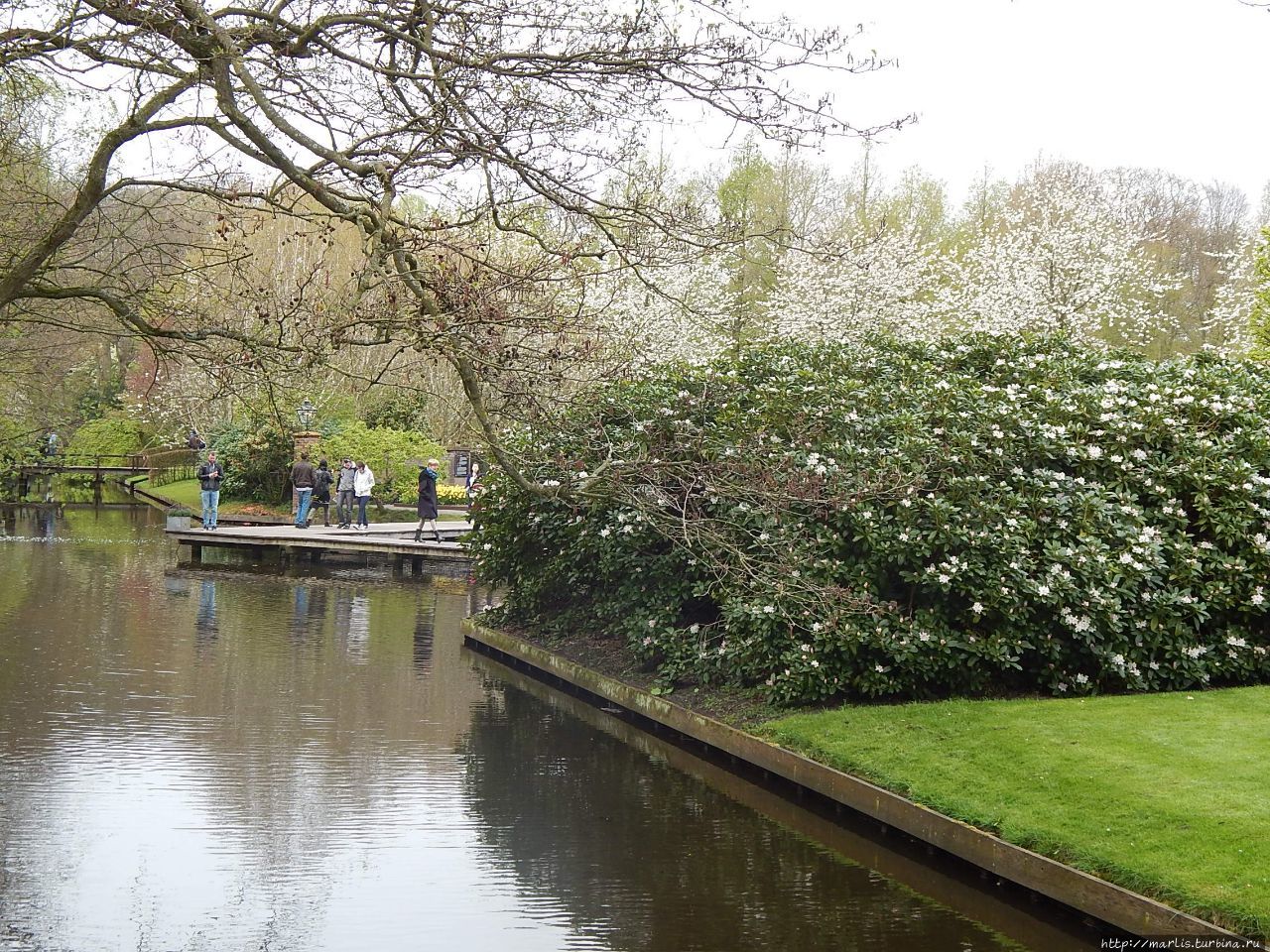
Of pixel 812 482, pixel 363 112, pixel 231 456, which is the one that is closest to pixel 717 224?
pixel 812 482

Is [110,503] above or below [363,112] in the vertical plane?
below

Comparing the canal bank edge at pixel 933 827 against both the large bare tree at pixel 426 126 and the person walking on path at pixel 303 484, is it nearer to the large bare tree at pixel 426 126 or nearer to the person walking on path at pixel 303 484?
the large bare tree at pixel 426 126

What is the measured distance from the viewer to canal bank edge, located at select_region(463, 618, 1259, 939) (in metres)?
6.41

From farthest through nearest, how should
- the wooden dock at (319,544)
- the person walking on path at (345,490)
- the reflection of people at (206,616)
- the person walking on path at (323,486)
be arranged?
1. the person walking on path at (323,486)
2. the person walking on path at (345,490)
3. the wooden dock at (319,544)
4. the reflection of people at (206,616)

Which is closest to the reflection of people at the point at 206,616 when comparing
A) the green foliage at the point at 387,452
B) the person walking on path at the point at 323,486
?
the person walking on path at the point at 323,486

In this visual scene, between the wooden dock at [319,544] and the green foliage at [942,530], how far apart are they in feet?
40.5

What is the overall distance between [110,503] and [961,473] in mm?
38948

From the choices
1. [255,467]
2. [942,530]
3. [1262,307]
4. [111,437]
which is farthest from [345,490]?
[111,437]

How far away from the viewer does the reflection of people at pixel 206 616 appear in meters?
15.8

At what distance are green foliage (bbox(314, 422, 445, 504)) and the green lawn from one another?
25.3 m

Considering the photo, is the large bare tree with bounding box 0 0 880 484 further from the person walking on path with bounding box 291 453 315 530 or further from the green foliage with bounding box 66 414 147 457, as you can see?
the green foliage with bounding box 66 414 147 457

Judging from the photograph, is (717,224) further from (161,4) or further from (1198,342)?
(1198,342)

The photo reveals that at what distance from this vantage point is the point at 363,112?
8797 millimetres

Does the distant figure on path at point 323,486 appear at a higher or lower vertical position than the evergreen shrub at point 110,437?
lower
